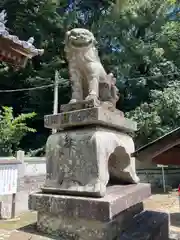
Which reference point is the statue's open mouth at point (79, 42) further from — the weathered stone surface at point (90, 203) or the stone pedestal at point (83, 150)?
the weathered stone surface at point (90, 203)

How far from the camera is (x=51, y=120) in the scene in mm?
2953

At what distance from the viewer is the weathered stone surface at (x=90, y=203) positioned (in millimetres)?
2301

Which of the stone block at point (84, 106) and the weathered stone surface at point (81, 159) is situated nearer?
the weathered stone surface at point (81, 159)

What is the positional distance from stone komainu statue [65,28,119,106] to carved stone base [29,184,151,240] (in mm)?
1101

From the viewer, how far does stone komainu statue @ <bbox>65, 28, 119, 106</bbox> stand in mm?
2945

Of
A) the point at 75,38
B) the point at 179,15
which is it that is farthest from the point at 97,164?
the point at 179,15

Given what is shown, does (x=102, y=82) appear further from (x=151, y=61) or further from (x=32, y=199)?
(x=151, y=61)

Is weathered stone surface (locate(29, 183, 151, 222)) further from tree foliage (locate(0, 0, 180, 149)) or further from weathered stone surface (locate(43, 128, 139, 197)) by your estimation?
tree foliage (locate(0, 0, 180, 149))

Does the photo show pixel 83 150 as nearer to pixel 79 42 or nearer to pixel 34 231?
pixel 34 231

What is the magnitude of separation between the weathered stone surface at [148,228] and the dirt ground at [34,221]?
0.87 m

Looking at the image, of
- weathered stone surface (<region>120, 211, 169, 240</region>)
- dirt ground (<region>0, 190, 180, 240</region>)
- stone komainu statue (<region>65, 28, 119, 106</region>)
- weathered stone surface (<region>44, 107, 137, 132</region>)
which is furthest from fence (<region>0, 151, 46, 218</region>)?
weathered stone surface (<region>120, 211, 169, 240</region>)

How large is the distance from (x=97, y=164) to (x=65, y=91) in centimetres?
1349

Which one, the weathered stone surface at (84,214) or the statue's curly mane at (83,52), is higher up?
the statue's curly mane at (83,52)

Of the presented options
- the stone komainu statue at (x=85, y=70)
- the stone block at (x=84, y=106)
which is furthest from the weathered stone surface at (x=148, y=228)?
the stone komainu statue at (x=85, y=70)
